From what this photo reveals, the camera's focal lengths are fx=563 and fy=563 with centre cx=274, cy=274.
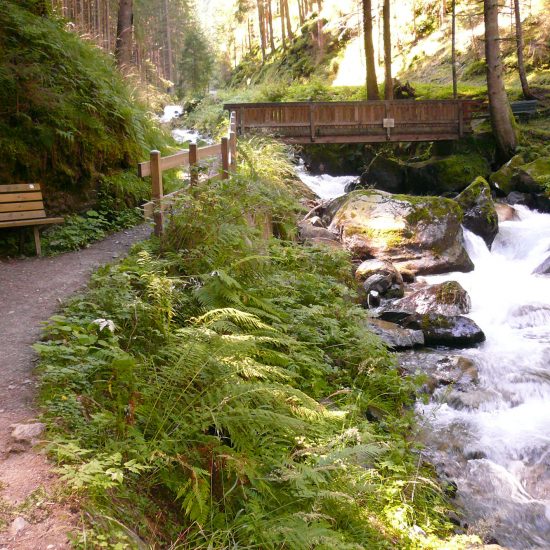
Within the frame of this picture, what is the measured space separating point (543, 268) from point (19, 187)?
10715mm

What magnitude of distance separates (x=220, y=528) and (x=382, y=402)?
3.49 m

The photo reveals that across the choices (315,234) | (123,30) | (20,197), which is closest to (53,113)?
(20,197)

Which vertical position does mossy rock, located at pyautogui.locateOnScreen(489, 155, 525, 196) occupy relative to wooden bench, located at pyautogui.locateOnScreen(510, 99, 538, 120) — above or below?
below

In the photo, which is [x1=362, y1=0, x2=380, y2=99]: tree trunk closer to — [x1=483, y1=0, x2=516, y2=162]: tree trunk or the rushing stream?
[x1=483, y1=0, x2=516, y2=162]: tree trunk

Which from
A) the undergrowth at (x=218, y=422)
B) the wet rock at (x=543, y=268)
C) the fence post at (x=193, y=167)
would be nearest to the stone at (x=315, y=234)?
the fence post at (x=193, y=167)

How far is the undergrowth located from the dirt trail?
14cm

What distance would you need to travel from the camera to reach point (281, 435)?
14.4ft

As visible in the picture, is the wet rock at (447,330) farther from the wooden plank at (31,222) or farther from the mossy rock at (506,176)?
the mossy rock at (506,176)

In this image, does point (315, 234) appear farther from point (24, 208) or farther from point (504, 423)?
point (504, 423)

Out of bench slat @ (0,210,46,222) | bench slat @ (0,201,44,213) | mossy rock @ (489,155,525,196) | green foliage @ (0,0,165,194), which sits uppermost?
green foliage @ (0,0,165,194)

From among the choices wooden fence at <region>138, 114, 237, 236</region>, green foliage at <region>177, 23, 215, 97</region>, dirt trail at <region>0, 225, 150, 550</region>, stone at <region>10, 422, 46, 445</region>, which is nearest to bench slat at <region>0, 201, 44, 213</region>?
dirt trail at <region>0, 225, 150, 550</region>

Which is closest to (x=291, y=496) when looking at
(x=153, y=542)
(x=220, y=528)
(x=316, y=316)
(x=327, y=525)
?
(x=327, y=525)

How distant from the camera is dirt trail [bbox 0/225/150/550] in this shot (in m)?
2.91

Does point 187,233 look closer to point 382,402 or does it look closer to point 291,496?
point 382,402
